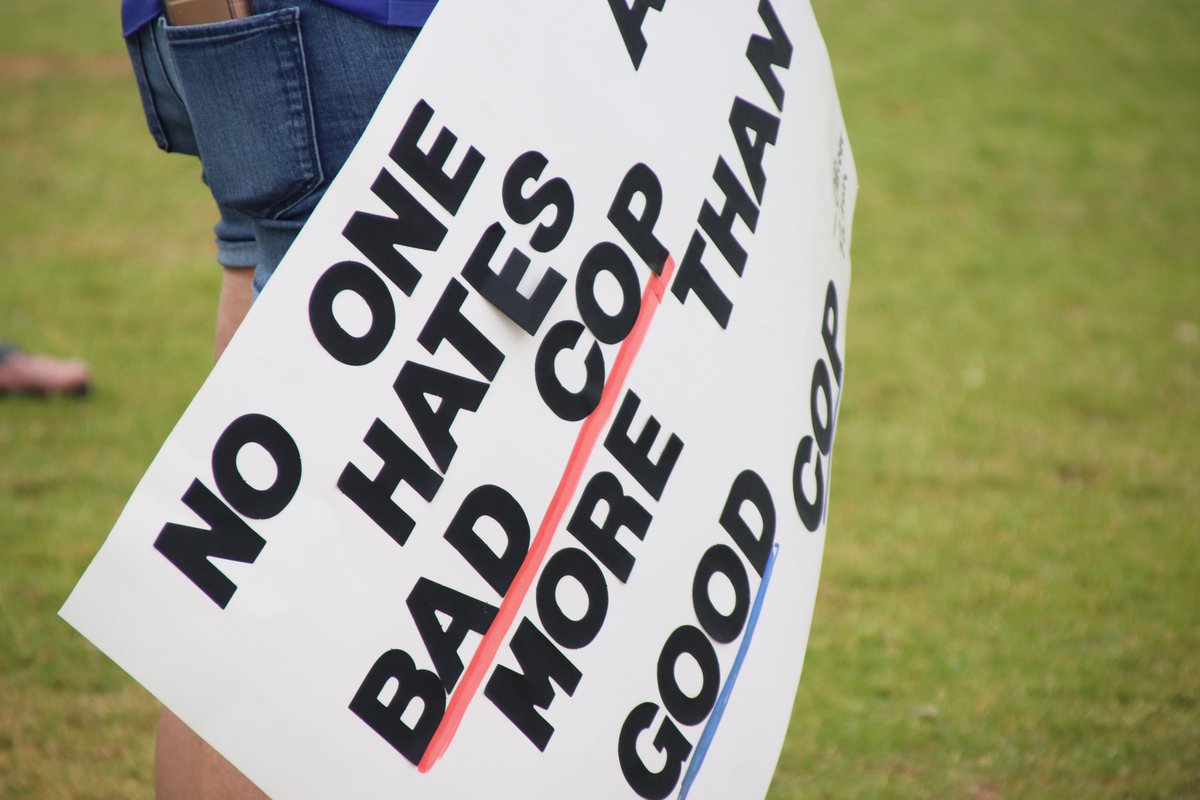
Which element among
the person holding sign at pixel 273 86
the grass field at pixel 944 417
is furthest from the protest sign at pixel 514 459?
the grass field at pixel 944 417

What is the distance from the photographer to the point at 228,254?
1420 millimetres

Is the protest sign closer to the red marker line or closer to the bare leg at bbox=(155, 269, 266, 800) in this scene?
the red marker line

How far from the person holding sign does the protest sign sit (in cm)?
12

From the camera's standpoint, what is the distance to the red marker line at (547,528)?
1.08 metres

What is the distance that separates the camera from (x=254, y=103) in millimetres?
1159

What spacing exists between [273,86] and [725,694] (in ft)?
2.47

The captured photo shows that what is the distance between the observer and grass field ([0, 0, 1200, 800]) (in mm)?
2254

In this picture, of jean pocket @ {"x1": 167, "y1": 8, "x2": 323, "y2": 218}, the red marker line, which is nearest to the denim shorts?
jean pocket @ {"x1": 167, "y1": 8, "x2": 323, "y2": 218}

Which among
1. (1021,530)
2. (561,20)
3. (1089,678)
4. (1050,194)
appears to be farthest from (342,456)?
(1050,194)

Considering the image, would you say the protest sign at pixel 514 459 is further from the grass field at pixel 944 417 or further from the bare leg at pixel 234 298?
the grass field at pixel 944 417

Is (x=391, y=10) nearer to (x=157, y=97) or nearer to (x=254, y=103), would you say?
(x=254, y=103)

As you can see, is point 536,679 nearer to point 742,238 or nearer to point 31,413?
point 742,238

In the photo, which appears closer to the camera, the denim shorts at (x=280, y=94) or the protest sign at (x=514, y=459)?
the protest sign at (x=514, y=459)

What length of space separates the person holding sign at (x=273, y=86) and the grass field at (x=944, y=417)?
1291mm
